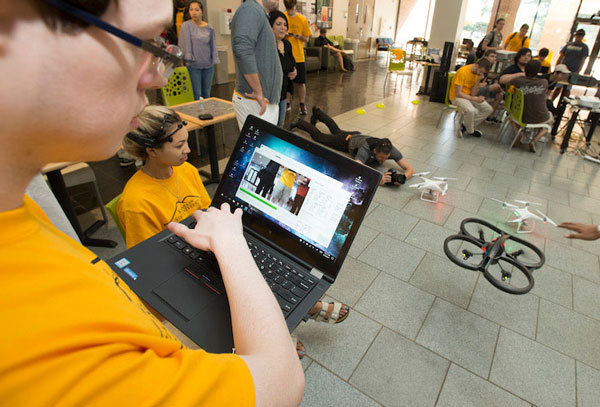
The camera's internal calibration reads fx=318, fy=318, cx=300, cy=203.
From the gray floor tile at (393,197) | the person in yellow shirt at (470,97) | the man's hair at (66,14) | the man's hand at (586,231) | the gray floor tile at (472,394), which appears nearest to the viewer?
the man's hair at (66,14)

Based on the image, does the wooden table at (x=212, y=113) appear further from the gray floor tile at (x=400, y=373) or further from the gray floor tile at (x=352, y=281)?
the gray floor tile at (x=400, y=373)

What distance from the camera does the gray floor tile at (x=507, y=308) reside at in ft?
6.26

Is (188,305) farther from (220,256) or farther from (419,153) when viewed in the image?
(419,153)

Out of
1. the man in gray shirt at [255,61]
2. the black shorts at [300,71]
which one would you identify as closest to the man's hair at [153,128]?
the man in gray shirt at [255,61]

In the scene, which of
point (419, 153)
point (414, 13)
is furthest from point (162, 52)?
point (414, 13)

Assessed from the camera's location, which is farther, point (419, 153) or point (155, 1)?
point (419, 153)

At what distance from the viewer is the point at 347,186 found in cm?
90

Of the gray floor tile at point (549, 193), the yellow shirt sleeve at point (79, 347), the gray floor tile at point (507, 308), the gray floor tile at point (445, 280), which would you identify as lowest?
the gray floor tile at point (507, 308)

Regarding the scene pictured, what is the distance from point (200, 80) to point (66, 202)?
2.82 metres

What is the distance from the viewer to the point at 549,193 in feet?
11.2

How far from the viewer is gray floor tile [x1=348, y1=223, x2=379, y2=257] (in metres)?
2.44

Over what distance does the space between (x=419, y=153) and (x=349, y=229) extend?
3784 millimetres

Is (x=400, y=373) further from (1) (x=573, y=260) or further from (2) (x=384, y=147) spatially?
(2) (x=384, y=147)

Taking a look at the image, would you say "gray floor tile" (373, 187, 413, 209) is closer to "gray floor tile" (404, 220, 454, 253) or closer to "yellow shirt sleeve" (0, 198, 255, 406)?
"gray floor tile" (404, 220, 454, 253)
